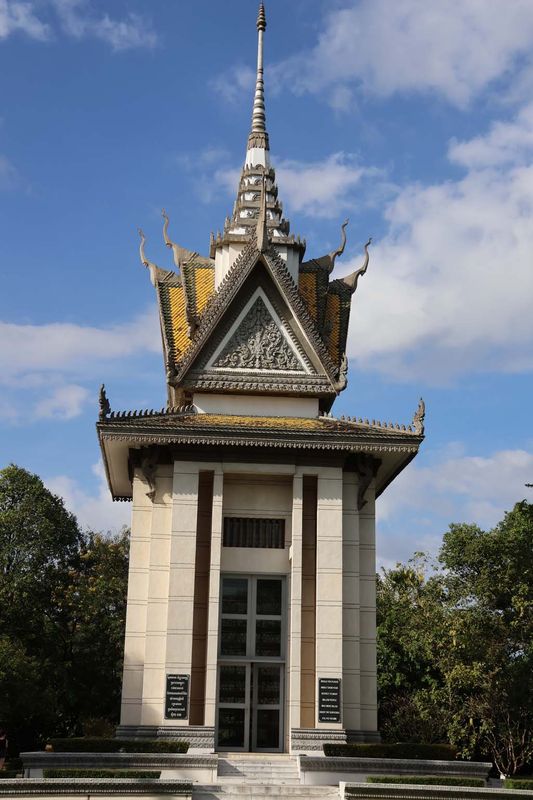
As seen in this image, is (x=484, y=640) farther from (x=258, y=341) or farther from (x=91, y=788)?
(x=91, y=788)

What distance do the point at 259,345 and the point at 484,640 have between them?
1202cm

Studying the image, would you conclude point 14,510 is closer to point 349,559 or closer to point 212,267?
point 212,267

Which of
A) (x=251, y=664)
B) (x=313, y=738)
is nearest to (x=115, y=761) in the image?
(x=313, y=738)

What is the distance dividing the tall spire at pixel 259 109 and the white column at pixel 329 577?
1294 cm

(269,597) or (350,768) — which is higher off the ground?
(269,597)

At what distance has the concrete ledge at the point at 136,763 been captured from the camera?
63.8 ft

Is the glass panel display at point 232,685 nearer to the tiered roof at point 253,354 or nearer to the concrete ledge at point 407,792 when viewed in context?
the tiered roof at point 253,354

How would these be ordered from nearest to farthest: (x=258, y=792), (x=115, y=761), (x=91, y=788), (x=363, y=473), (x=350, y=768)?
(x=91, y=788)
(x=258, y=792)
(x=115, y=761)
(x=350, y=768)
(x=363, y=473)

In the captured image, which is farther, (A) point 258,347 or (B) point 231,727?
(A) point 258,347

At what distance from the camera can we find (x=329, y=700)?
22422mm

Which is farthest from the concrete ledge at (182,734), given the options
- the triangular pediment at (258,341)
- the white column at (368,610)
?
the triangular pediment at (258,341)

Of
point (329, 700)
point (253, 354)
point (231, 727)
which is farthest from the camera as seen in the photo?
point (253, 354)

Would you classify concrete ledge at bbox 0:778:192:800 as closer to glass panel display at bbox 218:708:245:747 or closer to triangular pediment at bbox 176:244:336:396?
glass panel display at bbox 218:708:245:747

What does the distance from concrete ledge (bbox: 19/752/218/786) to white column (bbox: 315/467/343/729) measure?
3.27 meters
